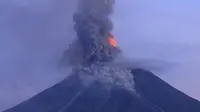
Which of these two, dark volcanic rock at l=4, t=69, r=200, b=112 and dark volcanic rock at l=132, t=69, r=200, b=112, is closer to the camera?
dark volcanic rock at l=4, t=69, r=200, b=112

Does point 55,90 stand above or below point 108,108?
above

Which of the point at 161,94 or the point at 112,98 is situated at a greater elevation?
the point at 161,94

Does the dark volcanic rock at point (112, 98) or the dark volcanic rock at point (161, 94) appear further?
the dark volcanic rock at point (161, 94)

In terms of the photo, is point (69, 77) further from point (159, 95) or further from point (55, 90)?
point (159, 95)

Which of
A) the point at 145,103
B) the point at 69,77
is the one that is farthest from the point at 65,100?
the point at 145,103

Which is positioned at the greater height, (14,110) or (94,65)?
(94,65)

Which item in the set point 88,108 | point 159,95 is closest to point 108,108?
point 88,108

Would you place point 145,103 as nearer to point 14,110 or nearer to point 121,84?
point 121,84

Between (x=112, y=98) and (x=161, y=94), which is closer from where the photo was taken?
(x=112, y=98)

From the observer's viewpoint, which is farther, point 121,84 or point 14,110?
point 121,84
